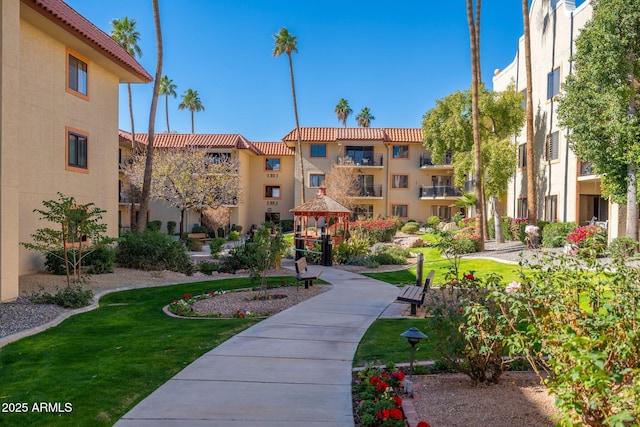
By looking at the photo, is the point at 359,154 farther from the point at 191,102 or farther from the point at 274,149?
the point at 191,102

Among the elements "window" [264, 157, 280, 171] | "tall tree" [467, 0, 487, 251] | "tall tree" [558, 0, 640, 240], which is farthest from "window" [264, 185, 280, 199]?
"tall tree" [558, 0, 640, 240]

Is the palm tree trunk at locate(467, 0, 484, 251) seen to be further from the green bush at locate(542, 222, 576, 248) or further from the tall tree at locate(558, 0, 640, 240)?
the tall tree at locate(558, 0, 640, 240)

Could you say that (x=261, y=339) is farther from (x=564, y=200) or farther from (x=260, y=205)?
(x=260, y=205)

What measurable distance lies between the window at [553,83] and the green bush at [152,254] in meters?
21.2

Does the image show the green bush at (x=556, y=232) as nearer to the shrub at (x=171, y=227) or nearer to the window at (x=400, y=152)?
the window at (x=400, y=152)

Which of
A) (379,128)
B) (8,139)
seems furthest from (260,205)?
(8,139)

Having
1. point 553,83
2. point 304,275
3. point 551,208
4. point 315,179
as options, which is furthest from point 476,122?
point 315,179

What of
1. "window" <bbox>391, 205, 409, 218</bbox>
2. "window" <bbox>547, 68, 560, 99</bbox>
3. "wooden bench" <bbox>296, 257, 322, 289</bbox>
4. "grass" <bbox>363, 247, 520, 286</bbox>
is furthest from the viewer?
"window" <bbox>391, 205, 409, 218</bbox>

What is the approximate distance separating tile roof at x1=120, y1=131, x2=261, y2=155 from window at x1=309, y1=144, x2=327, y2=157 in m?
5.26

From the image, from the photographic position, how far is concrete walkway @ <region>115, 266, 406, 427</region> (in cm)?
534

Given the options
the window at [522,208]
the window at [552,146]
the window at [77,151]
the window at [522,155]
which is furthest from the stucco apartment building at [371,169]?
the window at [77,151]

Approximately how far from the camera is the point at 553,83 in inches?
1089

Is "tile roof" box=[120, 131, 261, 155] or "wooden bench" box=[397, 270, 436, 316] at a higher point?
"tile roof" box=[120, 131, 261, 155]

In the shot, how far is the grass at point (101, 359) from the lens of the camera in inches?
223
